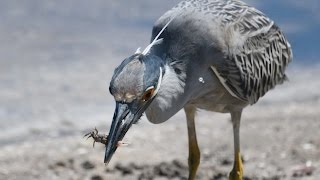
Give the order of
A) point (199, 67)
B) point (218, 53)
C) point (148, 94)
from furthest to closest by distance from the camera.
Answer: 1. point (218, 53)
2. point (199, 67)
3. point (148, 94)

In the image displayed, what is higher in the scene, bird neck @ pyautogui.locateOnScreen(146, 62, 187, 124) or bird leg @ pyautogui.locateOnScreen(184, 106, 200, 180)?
bird neck @ pyautogui.locateOnScreen(146, 62, 187, 124)

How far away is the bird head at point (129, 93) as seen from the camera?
687cm

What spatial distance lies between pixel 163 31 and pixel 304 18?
6.84 meters

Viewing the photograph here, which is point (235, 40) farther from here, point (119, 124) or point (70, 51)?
point (70, 51)

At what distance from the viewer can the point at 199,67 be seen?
8.16 metres

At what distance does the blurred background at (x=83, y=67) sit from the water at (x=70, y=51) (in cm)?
1

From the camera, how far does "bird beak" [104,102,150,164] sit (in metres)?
6.85

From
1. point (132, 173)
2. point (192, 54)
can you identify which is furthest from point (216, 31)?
point (132, 173)

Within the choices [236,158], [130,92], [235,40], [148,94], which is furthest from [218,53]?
[130,92]

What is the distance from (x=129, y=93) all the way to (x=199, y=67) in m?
1.36

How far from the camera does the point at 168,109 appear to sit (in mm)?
7641

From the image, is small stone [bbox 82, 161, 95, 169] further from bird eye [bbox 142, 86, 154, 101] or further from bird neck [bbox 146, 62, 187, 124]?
bird eye [bbox 142, 86, 154, 101]

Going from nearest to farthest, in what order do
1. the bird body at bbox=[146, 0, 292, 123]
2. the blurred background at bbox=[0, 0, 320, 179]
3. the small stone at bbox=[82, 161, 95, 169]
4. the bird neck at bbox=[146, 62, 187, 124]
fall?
the bird neck at bbox=[146, 62, 187, 124], the bird body at bbox=[146, 0, 292, 123], the small stone at bbox=[82, 161, 95, 169], the blurred background at bbox=[0, 0, 320, 179]

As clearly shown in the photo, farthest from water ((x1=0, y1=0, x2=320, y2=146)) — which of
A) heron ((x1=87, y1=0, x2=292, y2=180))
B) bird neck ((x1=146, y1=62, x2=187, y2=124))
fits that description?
bird neck ((x1=146, y1=62, x2=187, y2=124))
